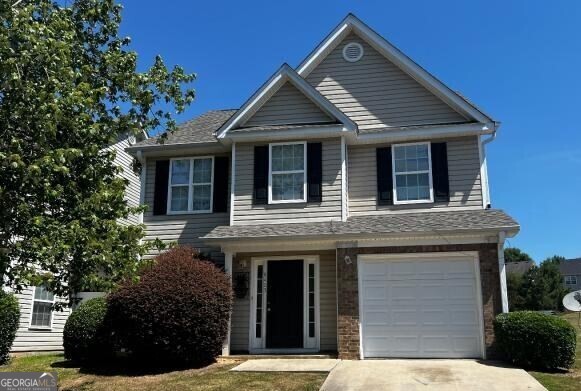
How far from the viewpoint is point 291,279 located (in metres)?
15.0

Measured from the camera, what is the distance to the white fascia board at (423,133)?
15.1 meters

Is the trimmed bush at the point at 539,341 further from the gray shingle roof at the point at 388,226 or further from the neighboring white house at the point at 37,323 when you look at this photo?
the neighboring white house at the point at 37,323

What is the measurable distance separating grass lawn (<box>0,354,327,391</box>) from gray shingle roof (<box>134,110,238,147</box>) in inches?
271

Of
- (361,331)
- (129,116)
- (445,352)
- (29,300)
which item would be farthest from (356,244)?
(29,300)

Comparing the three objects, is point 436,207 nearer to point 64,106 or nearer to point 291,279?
point 291,279

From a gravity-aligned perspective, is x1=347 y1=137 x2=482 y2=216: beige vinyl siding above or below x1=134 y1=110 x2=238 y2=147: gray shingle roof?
below

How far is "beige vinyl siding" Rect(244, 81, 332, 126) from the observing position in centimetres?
1561

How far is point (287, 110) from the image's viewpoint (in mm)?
15828

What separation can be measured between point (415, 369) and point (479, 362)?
1809 mm

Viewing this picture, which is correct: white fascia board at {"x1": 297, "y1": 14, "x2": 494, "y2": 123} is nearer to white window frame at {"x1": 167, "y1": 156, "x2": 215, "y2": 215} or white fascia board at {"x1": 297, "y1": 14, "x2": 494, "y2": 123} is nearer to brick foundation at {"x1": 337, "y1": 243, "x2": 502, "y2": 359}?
brick foundation at {"x1": 337, "y1": 243, "x2": 502, "y2": 359}

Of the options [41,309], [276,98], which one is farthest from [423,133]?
[41,309]

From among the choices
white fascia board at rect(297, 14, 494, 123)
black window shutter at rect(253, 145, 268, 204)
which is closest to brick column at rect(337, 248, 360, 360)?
black window shutter at rect(253, 145, 268, 204)

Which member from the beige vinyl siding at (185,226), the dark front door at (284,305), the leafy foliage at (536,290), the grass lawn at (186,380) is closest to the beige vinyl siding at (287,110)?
the beige vinyl siding at (185,226)

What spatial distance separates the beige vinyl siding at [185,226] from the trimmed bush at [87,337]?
3.20 metres
